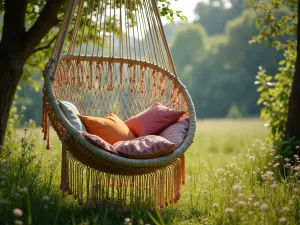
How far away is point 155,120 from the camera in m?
2.81

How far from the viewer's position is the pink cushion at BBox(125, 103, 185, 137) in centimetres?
279

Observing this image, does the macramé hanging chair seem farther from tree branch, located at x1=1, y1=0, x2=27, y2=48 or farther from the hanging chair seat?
tree branch, located at x1=1, y1=0, x2=27, y2=48

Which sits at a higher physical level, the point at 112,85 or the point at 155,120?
the point at 112,85

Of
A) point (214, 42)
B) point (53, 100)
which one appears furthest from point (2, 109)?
point (214, 42)

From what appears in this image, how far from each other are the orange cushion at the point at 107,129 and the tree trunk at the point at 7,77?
79cm

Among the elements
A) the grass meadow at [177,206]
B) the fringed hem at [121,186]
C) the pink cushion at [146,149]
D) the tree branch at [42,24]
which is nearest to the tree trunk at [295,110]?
the grass meadow at [177,206]

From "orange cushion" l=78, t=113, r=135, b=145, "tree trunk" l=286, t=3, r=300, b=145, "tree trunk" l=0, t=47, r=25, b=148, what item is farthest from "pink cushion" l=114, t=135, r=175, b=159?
"tree trunk" l=286, t=3, r=300, b=145

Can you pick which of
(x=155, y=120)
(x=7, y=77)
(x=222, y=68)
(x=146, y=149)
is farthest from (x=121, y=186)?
(x=222, y=68)

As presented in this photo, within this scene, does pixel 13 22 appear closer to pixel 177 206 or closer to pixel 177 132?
pixel 177 132

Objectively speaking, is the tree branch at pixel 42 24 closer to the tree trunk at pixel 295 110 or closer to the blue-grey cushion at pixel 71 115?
the blue-grey cushion at pixel 71 115

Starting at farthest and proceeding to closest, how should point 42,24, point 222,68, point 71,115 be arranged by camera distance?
point 222,68 < point 42,24 < point 71,115

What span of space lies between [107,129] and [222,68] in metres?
25.1

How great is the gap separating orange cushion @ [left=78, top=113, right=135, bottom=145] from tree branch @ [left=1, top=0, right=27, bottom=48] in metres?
0.96

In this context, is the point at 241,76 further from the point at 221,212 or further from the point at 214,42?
the point at 221,212
